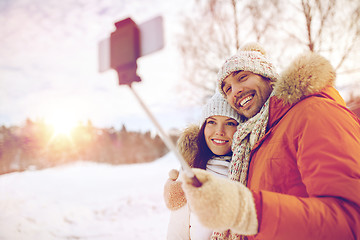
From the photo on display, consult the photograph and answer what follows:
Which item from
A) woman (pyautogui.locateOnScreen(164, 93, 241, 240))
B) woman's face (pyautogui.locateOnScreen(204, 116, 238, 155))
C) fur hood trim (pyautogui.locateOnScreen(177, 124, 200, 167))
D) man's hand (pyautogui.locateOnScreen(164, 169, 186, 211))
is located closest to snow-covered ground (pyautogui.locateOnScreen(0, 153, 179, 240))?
woman (pyautogui.locateOnScreen(164, 93, 241, 240))

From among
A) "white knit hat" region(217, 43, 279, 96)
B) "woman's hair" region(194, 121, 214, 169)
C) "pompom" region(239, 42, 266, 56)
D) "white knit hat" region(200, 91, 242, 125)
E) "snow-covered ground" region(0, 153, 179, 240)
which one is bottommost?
"snow-covered ground" region(0, 153, 179, 240)

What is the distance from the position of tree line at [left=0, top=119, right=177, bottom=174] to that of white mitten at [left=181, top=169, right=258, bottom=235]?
264 inches

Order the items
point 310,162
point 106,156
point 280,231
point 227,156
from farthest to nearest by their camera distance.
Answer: point 106,156 → point 227,156 → point 310,162 → point 280,231

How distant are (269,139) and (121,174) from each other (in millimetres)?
6754

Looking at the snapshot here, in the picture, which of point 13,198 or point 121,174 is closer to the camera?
point 13,198

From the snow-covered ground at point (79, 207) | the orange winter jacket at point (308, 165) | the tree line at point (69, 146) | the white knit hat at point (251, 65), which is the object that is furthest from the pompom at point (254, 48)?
the tree line at point (69, 146)

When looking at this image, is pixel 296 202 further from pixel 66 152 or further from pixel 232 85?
pixel 66 152

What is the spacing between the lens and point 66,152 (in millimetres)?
7492

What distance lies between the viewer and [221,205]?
724mm

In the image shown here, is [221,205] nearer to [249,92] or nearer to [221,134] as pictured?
[249,92]

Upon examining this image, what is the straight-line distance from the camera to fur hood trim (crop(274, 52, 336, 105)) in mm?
1156

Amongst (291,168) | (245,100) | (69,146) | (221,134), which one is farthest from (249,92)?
(69,146)

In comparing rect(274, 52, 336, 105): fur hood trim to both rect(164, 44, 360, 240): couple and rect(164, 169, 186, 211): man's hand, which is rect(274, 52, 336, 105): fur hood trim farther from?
rect(164, 169, 186, 211): man's hand

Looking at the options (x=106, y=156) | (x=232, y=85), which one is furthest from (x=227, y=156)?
(x=106, y=156)
